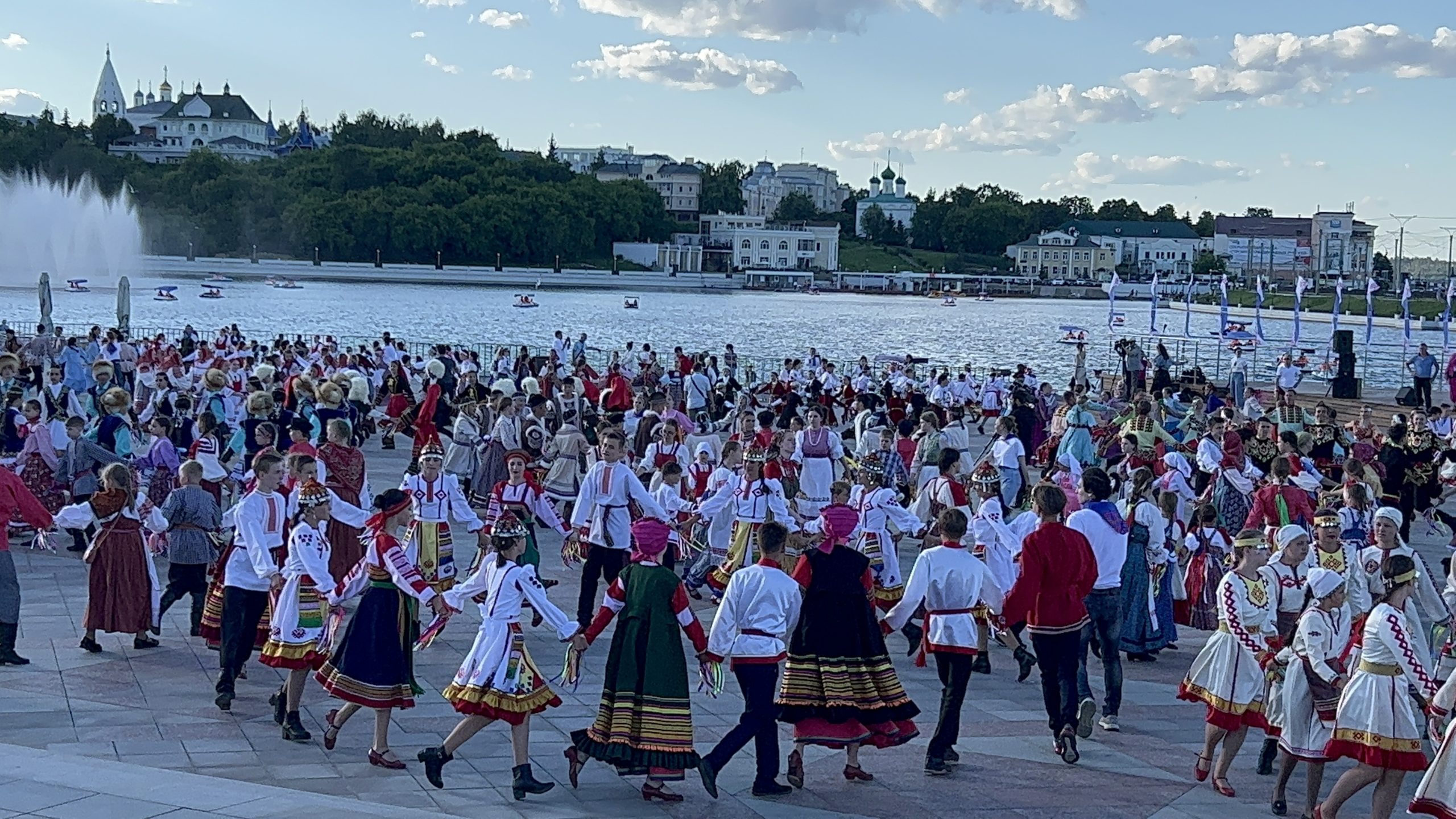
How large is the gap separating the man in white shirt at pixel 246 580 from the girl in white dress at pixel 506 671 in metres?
2.13

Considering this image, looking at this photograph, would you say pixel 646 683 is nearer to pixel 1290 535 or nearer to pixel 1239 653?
pixel 1239 653

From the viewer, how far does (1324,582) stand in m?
7.66

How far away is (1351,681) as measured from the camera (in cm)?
727

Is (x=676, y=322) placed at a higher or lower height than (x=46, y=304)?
lower

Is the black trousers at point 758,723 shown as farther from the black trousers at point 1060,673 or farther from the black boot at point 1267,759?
the black boot at point 1267,759

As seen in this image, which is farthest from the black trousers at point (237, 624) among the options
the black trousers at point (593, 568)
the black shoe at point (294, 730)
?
the black trousers at point (593, 568)

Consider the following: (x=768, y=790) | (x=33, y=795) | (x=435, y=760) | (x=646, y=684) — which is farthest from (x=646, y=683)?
(x=33, y=795)

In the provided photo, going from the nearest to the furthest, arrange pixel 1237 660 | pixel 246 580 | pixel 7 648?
pixel 1237 660
pixel 246 580
pixel 7 648

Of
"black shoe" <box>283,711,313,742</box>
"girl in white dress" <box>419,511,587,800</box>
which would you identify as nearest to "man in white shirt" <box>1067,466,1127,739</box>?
"girl in white dress" <box>419,511,587,800</box>

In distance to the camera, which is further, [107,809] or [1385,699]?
[1385,699]

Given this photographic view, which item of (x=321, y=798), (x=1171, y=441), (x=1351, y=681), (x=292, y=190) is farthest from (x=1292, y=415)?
(x=292, y=190)

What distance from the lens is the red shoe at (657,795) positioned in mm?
7793

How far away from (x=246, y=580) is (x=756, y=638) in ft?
11.2

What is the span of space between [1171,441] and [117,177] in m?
140
